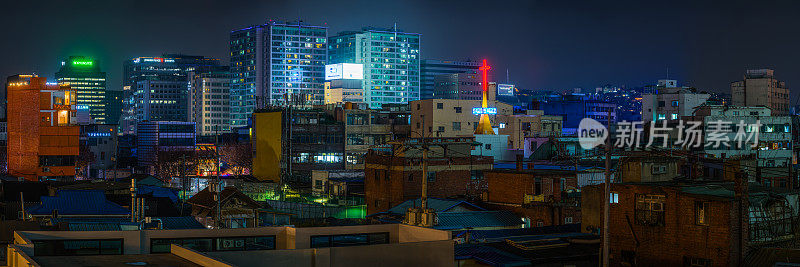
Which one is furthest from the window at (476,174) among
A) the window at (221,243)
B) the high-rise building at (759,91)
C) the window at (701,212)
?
the high-rise building at (759,91)

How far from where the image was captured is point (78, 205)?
4288cm

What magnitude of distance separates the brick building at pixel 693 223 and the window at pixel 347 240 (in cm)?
1055

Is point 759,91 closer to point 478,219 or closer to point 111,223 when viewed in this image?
point 478,219

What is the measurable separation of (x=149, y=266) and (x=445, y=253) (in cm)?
846

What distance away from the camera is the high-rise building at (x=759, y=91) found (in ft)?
374

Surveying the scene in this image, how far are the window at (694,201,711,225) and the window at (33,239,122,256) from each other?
20.1 m

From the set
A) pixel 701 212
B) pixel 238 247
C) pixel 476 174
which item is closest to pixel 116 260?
pixel 238 247

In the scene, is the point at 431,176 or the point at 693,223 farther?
the point at 431,176

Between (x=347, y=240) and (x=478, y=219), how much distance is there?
18188 millimetres

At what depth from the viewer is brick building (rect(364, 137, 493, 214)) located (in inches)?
2223

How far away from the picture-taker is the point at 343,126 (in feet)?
304

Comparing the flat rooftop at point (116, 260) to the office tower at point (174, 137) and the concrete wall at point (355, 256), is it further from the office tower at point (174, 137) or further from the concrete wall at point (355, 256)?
the office tower at point (174, 137)

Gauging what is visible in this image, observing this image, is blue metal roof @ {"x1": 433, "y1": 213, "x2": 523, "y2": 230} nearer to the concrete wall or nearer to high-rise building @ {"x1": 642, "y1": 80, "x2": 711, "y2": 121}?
the concrete wall

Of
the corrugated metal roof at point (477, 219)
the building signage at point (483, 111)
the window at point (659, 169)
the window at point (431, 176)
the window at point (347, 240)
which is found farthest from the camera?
the building signage at point (483, 111)
